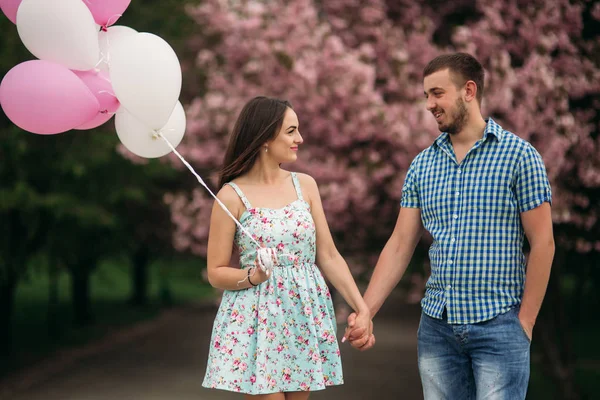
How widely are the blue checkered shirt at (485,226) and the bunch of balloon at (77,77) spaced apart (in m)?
1.48

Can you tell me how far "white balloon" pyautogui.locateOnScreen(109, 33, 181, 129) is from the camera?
4.32m

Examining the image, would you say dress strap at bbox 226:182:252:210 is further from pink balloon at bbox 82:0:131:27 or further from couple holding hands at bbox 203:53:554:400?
pink balloon at bbox 82:0:131:27

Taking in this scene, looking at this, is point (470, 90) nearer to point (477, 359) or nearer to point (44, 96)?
point (477, 359)

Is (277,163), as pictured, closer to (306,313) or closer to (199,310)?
(306,313)

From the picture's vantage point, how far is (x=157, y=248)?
23531 mm

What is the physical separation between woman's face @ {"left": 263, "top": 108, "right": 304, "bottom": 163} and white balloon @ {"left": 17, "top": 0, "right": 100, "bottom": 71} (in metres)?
1.02

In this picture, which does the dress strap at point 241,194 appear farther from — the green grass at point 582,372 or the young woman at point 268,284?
the green grass at point 582,372

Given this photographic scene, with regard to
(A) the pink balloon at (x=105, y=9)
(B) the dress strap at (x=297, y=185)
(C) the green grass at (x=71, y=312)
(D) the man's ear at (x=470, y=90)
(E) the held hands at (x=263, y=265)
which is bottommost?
(C) the green grass at (x=71, y=312)

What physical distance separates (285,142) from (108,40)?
1.13m

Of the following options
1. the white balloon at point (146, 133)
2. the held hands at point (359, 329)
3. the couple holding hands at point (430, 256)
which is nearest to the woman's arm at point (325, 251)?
the couple holding hands at point (430, 256)

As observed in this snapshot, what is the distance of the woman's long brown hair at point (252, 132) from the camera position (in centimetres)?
437

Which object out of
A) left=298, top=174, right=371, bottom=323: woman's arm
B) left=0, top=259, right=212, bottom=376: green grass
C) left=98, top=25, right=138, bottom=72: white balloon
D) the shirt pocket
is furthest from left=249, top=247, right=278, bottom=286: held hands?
left=0, top=259, right=212, bottom=376: green grass

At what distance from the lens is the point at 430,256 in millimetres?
4016

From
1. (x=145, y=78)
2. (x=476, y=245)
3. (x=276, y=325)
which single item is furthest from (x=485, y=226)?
(x=145, y=78)
